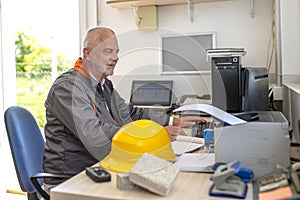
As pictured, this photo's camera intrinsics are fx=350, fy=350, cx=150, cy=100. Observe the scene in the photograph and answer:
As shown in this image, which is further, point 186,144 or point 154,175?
point 186,144

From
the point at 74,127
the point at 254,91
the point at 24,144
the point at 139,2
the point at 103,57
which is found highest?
the point at 139,2

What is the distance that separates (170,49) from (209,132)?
162cm

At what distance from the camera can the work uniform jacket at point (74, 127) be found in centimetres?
154

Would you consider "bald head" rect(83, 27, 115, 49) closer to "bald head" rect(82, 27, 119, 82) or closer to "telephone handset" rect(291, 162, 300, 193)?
"bald head" rect(82, 27, 119, 82)

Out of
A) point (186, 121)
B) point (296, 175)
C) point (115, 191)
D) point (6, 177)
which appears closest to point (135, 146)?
point (115, 191)

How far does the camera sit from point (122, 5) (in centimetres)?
301

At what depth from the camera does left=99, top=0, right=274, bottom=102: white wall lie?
9.04ft

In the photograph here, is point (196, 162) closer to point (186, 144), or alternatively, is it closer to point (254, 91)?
point (186, 144)

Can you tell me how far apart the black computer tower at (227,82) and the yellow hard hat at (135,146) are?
98 centimetres

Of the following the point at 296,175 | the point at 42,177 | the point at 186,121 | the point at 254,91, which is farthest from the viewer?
the point at 254,91

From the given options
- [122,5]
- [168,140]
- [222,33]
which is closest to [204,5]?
[222,33]

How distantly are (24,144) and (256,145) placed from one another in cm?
113

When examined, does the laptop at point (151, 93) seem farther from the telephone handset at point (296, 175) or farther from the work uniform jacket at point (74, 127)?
the telephone handset at point (296, 175)

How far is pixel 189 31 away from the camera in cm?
294
